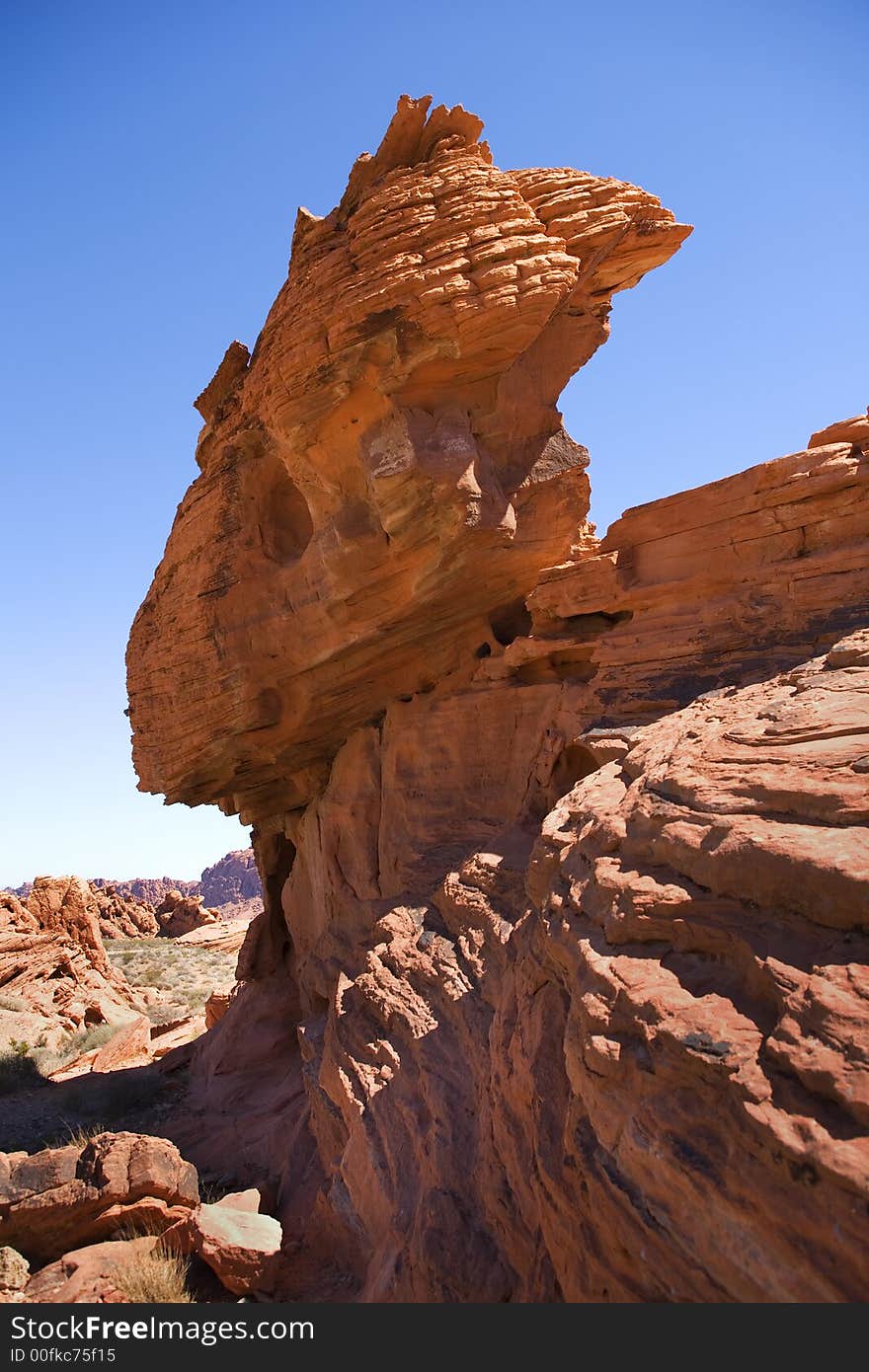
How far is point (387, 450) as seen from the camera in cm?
985

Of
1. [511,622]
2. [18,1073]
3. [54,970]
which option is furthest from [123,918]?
[511,622]

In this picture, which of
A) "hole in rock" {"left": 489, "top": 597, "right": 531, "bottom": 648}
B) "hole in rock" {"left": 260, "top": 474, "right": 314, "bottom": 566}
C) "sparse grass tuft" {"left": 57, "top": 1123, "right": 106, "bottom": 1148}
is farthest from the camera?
"hole in rock" {"left": 260, "top": 474, "right": 314, "bottom": 566}

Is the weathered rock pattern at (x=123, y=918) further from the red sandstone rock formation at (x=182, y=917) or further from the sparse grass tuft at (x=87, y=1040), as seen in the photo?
the sparse grass tuft at (x=87, y=1040)

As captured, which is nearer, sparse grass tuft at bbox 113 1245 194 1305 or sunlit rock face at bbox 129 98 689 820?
sparse grass tuft at bbox 113 1245 194 1305

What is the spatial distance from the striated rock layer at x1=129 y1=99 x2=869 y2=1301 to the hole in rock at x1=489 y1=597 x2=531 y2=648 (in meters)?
0.09

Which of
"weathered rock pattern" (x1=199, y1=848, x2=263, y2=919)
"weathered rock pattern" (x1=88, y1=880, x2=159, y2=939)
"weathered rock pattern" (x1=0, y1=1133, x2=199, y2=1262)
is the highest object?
"weathered rock pattern" (x1=0, y1=1133, x2=199, y2=1262)

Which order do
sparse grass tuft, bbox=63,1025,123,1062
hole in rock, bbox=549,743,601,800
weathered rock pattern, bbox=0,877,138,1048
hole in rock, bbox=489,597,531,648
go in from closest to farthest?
1. hole in rock, bbox=549,743,601,800
2. hole in rock, bbox=489,597,531,648
3. sparse grass tuft, bbox=63,1025,123,1062
4. weathered rock pattern, bbox=0,877,138,1048

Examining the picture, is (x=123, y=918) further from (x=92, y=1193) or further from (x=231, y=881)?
(x=231, y=881)

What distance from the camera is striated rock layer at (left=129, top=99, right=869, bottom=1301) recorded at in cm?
362

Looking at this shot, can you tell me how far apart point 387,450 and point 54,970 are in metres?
20.0

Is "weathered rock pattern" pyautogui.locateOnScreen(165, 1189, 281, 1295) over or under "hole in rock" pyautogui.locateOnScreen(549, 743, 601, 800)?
under

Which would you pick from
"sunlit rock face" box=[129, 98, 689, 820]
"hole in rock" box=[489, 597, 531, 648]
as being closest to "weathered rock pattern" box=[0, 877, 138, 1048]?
"sunlit rock face" box=[129, 98, 689, 820]

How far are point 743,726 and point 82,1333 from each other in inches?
254

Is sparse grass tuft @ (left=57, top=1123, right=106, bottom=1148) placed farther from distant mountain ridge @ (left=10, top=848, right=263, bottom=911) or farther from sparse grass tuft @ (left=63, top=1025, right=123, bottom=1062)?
distant mountain ridge @ (left=10, top=848, right=263, bottom=911)
